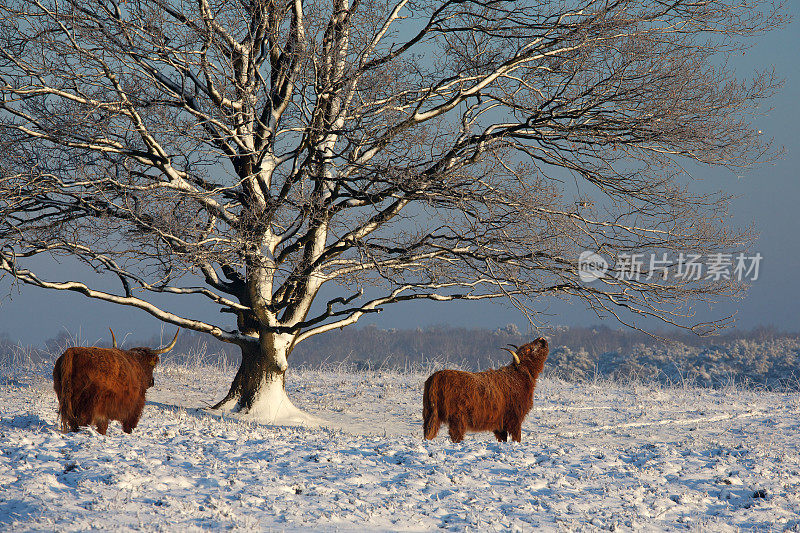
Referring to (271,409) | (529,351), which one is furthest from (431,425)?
(271,409)

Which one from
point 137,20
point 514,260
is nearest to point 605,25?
point 514,260

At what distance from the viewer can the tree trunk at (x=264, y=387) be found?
11.6 metres

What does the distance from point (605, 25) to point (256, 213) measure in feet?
22.0

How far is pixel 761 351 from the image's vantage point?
28.8 m

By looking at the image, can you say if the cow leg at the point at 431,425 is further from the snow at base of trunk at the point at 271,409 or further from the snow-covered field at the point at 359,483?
the snow at base of trunk at the point at 271,409

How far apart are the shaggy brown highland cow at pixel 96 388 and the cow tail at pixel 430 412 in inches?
146

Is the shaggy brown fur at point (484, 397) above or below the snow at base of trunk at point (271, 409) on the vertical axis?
above

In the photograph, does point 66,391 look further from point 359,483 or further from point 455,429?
point 455,429

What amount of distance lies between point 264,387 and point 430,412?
188 inches

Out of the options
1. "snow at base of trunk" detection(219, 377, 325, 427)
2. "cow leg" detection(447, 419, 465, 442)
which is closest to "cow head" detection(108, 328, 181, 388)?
"snow at base of trunk" detection(219, 377, 325, 427)

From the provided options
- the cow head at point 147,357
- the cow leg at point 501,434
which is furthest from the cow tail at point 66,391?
the cow leg at point 501,434

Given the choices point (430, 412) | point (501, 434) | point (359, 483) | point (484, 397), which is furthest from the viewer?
point (501, 434)

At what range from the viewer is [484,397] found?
26.9 feet

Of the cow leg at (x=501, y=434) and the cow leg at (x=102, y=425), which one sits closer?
the cow leg at (x=102, y=425)
